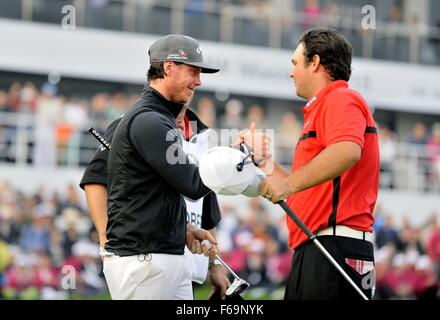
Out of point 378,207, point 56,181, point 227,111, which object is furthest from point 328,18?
point 56,181

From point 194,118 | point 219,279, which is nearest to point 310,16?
point 194,118

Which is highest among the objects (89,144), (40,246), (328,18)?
(328,18)

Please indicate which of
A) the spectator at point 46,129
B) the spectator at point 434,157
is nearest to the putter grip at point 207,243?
the spectator at point 46,129

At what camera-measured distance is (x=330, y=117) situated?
5562mm

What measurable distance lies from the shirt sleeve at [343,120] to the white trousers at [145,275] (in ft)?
3.35

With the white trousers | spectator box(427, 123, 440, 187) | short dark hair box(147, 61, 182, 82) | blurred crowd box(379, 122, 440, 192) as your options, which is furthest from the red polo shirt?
spectator box(427, 123, 440, 187)

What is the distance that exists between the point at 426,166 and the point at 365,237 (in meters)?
17.2

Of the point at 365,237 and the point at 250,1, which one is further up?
the point at 250,1

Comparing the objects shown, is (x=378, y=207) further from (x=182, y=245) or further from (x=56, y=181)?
(x=182, y=245)

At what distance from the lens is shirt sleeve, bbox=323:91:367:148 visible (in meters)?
5.44

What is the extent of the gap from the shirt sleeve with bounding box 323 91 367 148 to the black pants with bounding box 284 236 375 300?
55 centimetres

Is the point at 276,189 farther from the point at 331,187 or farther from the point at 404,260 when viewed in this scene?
the point at 404,260

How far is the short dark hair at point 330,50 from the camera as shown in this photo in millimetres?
5816

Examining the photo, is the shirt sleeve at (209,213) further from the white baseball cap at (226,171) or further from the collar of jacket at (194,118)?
the white baseball cap at (226,171)
